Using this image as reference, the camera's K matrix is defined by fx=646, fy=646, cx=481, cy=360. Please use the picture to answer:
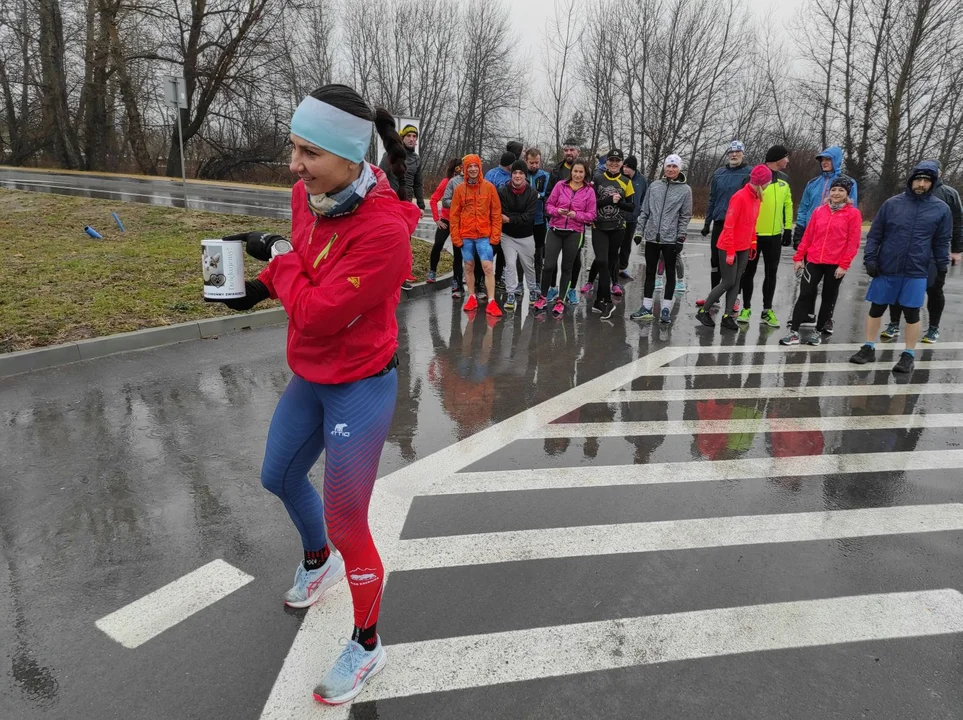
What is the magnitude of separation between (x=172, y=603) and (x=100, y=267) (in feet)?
26.8

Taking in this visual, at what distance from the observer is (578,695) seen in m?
2.52

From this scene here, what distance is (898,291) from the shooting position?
6945 mm

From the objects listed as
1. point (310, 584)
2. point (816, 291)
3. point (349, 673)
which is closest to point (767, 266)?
point (816, 291)

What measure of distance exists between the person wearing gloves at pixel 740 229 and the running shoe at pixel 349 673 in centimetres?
719

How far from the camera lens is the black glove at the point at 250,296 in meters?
2.63

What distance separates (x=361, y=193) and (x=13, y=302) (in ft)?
23.8

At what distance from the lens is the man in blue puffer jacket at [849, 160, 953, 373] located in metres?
6.64

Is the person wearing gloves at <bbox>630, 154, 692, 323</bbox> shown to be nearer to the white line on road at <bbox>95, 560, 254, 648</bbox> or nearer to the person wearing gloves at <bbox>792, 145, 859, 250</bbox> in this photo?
the person wearing gloves at <bbox>792, 145, 859, 250</bbox>

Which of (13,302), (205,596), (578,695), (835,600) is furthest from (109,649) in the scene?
(13,302)

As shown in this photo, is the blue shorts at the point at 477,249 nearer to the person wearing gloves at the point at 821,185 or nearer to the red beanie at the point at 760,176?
the red beanie at the point at 760,176

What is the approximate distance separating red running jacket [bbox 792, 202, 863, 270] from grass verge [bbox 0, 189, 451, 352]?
614cm

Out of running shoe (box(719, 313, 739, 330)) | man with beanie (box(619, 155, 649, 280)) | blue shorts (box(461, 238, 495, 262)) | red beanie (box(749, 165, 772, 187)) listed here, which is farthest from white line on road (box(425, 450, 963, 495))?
man with beanie (box(619, 155, 649, 280))

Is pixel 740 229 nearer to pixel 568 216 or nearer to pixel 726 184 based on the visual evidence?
pixel 726 184

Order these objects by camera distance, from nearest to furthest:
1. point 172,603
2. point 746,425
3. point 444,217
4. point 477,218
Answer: point 172,603 → point 746,425 → point 477,218 → point 444,217
